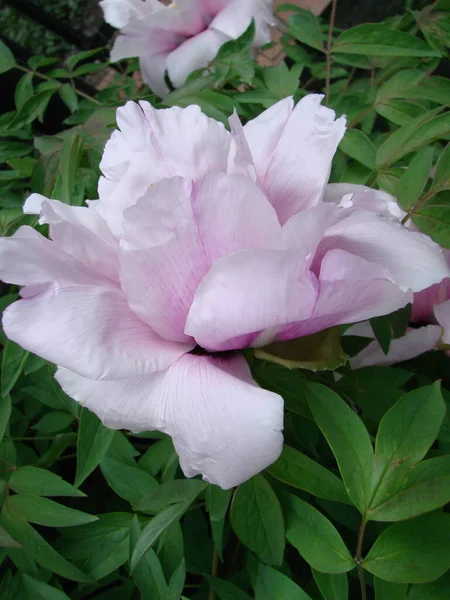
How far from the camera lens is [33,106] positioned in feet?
2.17

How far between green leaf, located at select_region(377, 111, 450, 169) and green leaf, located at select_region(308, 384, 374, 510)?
0.21m

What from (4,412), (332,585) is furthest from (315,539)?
(4,412)

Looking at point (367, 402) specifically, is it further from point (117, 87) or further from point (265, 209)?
point (117, 87)

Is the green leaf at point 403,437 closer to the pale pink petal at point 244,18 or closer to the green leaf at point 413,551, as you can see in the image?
the green leaf at point 413,551

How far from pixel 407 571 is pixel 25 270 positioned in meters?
0.26

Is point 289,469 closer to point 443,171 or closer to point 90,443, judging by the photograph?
point 90,443

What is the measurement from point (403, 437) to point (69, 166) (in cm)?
31

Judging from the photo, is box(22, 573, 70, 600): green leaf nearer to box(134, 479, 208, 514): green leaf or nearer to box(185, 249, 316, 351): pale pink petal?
box(134, 479, 208, 514): green leaf

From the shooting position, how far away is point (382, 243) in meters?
0.30

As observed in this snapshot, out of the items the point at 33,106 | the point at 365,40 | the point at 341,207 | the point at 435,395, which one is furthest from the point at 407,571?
the point at 33,106

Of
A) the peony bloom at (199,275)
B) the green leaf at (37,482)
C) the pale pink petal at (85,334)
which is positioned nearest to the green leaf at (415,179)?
the peony bloom at (199,275)

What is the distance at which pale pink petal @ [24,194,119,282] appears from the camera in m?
0.30

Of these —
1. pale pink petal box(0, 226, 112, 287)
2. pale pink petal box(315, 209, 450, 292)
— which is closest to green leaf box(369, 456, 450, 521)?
pale pink petal box(315, 209, 450, 292)

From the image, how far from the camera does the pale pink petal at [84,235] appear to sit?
0.30m
